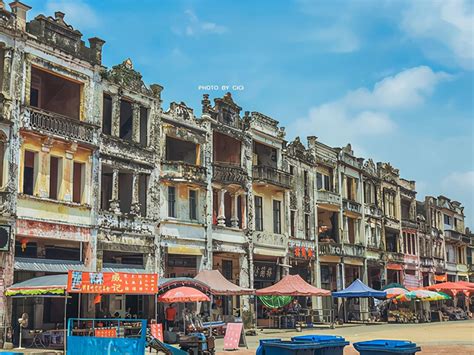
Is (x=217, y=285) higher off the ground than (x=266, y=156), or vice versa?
(x=266, y=156)

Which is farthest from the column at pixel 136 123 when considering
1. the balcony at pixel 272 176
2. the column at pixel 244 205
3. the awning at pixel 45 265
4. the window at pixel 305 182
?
the window at pixel 305 182

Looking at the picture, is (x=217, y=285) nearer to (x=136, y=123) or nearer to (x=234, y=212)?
(x=234, y=212)

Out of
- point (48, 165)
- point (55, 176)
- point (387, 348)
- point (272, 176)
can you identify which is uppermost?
point (272, 176)

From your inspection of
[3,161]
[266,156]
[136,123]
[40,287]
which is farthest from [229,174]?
[40,287]

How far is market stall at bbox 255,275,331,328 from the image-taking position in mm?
34875

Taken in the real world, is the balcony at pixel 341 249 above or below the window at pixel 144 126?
below

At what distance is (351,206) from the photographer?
50.7m

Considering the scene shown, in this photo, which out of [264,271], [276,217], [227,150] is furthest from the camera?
[276,217]

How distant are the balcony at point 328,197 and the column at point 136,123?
1800 centimetres

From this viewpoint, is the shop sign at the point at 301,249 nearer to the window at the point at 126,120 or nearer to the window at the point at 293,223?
the window at the point at 293,223

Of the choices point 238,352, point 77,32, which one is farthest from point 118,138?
point 238,352

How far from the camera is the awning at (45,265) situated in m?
26.3

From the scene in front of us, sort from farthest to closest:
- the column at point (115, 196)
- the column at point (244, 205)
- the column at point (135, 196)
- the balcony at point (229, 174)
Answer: the column at point (244, 205)
the balcony at point (229, 174)
the column at point (135, 196)
the column at point (115, 196)

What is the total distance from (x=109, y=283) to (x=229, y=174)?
51.5 ft
